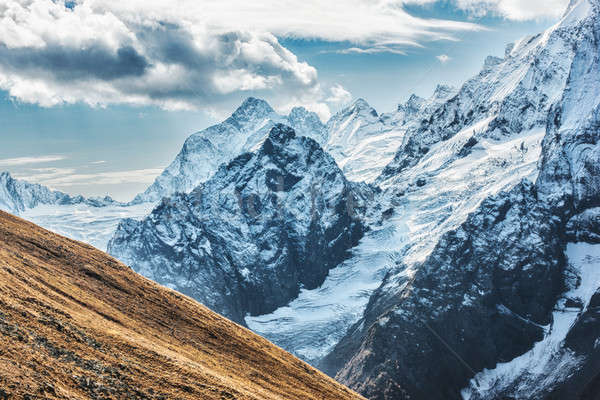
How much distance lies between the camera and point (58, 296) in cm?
6291

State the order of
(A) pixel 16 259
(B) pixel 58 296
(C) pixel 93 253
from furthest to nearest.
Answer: (C) pixel 93 253 < (A) pixel 16 259 < (B) pixel 58 296

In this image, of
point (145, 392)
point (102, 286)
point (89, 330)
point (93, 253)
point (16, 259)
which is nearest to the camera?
point (145, 392)

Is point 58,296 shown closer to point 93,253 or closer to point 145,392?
point 145,392

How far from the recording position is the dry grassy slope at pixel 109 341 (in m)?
42.9

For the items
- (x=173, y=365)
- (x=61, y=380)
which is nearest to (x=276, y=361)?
(x=173, y=365)

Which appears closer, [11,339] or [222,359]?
[11,339]

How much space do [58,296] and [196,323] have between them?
23.2 meters

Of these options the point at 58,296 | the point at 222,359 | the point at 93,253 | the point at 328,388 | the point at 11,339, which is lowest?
the point at 328,388

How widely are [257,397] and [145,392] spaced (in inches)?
645

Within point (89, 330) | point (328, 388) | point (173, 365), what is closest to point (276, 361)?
point (328, 388)

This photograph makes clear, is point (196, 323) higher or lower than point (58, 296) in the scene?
lower

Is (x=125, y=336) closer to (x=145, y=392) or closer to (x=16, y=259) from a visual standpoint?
(x=145, y=392)

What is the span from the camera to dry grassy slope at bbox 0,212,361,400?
42938 millimetres

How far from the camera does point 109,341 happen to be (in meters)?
54.3
